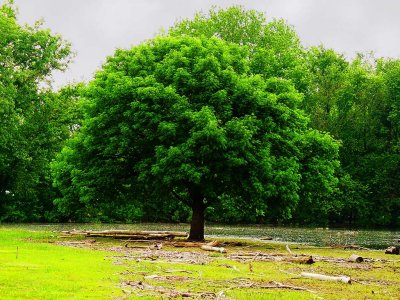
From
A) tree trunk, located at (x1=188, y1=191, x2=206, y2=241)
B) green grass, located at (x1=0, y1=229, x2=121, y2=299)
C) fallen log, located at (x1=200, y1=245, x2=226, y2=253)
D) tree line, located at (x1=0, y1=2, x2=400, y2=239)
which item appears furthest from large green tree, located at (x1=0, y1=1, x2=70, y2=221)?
green grass, located at (x1=0, y1=229, x2=121, y2=299)

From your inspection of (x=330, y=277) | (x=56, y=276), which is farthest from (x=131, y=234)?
(x=330, y=277)

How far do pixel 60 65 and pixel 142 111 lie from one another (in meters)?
40.5

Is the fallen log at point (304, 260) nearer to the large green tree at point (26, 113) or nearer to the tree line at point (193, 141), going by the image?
the tree line at point (193, 141)

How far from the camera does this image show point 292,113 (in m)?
41.8

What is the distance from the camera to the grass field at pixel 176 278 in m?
14.9

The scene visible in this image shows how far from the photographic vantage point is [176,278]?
59.2ft

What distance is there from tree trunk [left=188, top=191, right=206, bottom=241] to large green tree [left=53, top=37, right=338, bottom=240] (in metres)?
0.08

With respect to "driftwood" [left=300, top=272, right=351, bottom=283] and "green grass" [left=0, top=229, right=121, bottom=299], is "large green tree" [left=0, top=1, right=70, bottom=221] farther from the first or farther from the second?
"driftwood" [left=300, top=272, right=351, bottom=283]

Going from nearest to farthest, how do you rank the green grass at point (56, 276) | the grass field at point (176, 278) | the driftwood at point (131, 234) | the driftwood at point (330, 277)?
the green grass at point (56, 276) < the grass field at point (176, 278) < the driftwood at point (330, 277) < the driftwood at point (131, 234)

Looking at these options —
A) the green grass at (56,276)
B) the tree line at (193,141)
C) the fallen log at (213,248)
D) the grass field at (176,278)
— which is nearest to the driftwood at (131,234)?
the tree line at (193,141)

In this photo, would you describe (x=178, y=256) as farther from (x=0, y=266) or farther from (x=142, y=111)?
(x=142, y=111)

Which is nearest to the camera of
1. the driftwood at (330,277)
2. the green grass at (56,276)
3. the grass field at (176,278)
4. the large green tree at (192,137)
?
the green grass at (56,276)

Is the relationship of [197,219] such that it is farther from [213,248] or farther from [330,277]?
[330,277]

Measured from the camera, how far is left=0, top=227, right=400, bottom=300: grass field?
588 inches
